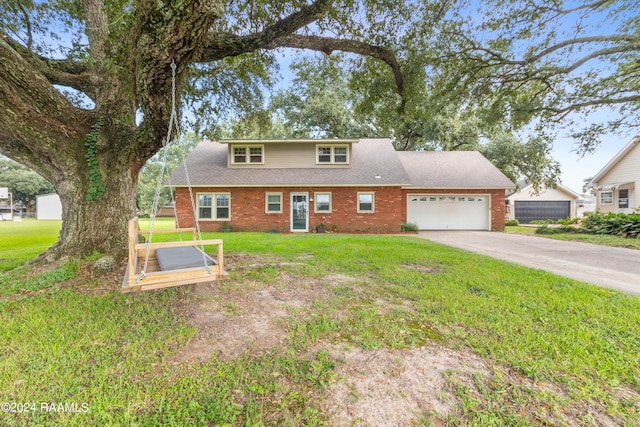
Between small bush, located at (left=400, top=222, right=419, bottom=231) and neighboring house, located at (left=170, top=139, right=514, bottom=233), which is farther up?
neighboring house, located at (left=170, top=139, right=514, bottom=233)

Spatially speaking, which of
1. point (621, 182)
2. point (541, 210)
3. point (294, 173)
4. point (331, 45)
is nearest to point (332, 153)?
point (294, 173)

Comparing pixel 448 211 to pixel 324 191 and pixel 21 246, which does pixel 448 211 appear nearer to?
pixel 324 191

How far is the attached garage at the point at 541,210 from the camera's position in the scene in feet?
71.8

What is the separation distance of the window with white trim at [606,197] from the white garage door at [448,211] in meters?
8.64

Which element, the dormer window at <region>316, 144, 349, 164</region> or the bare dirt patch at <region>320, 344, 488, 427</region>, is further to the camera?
the dormer window at <region>316, 144, 349, 164</region>

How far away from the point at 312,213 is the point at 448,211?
7849 mm

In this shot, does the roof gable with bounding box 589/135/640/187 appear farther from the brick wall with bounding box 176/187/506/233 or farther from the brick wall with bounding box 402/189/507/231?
the brick wall with bounding box 176/187/506/233

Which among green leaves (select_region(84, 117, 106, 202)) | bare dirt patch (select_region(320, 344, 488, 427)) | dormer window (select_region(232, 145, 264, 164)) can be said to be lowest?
bare dirt patch (select_region(320, 344, 488, 427))

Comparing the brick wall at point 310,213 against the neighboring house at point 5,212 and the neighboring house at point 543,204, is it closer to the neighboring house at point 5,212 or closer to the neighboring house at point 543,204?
the neighboring house at point 543,204

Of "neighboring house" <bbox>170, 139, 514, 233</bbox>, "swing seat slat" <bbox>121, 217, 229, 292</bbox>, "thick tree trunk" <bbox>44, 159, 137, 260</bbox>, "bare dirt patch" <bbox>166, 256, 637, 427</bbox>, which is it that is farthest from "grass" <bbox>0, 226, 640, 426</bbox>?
"neighboring house" <bbox>170, 139, 514, 233</bbox>

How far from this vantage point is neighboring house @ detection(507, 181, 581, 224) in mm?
21812

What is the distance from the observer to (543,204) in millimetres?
22047

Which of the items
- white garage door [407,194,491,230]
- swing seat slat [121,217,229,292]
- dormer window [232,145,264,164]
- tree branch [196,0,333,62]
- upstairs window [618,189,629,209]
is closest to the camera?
swing seat slat [121,217,229,292]

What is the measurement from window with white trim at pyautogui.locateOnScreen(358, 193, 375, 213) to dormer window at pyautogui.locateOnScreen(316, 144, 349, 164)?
2.34 m
